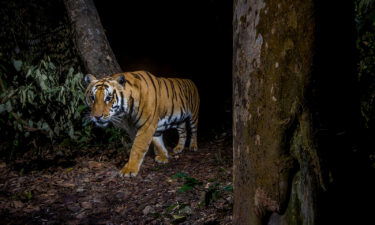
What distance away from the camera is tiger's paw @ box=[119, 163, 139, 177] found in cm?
377

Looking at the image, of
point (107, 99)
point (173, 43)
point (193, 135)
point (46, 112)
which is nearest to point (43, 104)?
point (46, 112)

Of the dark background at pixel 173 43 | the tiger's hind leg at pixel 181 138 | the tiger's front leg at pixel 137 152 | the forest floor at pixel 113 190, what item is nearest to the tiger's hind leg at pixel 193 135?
the tiger's hind leg at pixel 181 138

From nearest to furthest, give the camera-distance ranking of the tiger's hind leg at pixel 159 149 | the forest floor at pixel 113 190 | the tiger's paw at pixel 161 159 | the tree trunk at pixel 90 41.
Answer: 1. the forest floor at pixel 113 190
2. the tiger's paw at pixel 161 159
3. the tiger's hind leg at pixel 159 149
4. the tree trunk at pixel 90 41

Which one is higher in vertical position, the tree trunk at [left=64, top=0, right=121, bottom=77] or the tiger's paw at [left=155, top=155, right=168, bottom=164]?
the tree trunk at [left=64, top=0, right=121, bottom=77]

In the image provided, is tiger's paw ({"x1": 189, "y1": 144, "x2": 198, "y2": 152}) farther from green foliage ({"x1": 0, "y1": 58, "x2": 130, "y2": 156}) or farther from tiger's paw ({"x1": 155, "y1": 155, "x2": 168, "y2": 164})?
green foliage ({"x1": 0, "y1": 58, "x2": 130, "y2": 156})

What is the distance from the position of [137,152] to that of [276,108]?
2547 mm

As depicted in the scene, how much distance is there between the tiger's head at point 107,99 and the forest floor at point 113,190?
690 mm

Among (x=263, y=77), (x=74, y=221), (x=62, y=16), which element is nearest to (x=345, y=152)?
(x=263, y=77)

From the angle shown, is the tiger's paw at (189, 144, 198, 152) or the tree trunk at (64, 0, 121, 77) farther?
the tiger's paw at (189, 144, 198, 152)

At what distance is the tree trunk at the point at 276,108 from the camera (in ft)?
5.03

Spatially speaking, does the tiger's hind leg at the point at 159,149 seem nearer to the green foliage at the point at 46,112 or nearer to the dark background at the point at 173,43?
the green foliage at the point at 46,112

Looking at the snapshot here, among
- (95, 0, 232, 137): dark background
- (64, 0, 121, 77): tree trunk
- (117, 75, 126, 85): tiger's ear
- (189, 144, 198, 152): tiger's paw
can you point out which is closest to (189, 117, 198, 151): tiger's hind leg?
(189, 144, 198, 152): tiger's paw

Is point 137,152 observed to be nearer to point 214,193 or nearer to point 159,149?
point 159,149

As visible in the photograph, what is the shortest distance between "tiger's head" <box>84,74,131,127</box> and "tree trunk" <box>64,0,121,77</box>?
759mm
